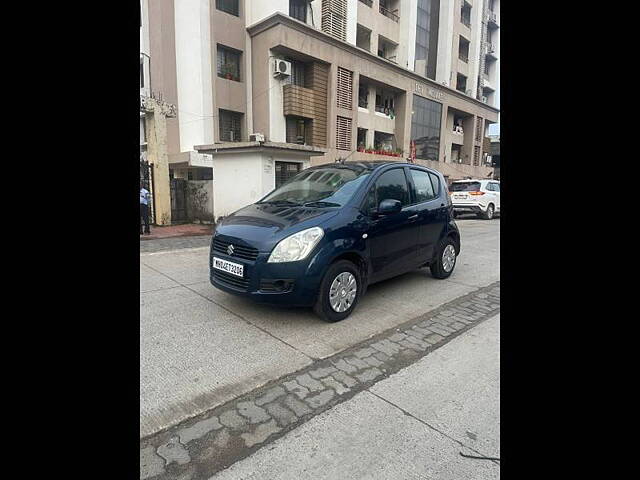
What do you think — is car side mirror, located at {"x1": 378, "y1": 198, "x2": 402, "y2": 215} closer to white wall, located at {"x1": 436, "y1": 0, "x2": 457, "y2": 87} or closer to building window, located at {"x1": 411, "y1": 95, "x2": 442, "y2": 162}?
building window, located at {"x1": 411, "y1": 95, "x2": 442, "y2": 162}

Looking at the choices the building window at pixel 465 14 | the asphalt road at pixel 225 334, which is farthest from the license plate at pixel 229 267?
the building window at pixel 465 14

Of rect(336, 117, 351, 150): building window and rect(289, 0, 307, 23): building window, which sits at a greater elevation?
rect(289, 0, 307, 23): building window

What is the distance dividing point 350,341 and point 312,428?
1.28m

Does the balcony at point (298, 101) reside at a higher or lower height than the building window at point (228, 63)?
lower

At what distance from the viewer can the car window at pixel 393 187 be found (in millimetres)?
4438

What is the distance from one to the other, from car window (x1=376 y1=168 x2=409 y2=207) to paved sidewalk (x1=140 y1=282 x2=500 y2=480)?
5.05 ft

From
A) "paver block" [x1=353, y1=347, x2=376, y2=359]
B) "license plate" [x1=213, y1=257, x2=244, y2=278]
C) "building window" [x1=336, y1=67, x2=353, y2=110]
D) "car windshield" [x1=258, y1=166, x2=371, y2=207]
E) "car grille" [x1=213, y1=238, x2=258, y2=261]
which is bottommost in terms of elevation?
"paver block" [x1=353, y1=347, x2=376, y2=359]

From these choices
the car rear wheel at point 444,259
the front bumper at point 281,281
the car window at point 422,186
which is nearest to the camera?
the front bumper at point 281,281

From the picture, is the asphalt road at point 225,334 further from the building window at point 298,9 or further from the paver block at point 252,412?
the building window at point 298,9

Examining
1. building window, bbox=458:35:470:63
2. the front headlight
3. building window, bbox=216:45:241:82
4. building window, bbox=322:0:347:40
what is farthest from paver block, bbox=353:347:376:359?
building window, bbox=458:35:470:63

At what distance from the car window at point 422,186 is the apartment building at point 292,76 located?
7.65 metres

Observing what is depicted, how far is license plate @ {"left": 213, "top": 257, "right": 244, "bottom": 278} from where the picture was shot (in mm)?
3699

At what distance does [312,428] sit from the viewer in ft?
7.54
